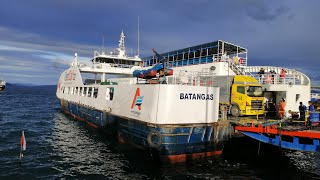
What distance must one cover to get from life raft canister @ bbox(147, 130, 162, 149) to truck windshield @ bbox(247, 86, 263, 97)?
842cm

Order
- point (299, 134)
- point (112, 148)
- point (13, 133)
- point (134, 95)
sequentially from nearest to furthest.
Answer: point (299, 134), point (134, 95), point (112, 148), point (13, 133)

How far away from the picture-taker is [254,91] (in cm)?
2102

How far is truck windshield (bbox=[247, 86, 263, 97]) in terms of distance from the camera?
20766 mm

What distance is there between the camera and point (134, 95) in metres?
19.2

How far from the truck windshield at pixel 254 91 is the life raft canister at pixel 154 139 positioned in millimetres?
8418

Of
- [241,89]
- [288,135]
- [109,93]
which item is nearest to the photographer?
[288,135]

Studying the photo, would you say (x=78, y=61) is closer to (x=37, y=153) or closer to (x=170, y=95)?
(x=37, y=153)

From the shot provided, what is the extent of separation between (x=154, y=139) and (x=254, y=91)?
9.28 metres

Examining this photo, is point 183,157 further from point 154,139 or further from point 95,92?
point 95,92

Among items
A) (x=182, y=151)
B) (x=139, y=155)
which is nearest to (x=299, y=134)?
(x=182, y=151)

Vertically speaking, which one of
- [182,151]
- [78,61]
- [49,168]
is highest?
[78,61]

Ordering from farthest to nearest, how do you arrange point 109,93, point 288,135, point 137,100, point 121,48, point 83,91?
1. point 121,48
2. point 83,91
3. point 109,93
4. point 137,100
5. point 288,135

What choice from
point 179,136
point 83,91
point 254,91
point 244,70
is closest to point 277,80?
point 254,91

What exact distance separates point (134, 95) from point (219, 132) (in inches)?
249
